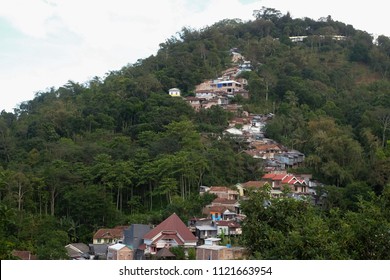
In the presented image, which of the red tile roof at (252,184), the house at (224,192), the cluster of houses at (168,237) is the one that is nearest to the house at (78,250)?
the cluster of houses at (168,237)

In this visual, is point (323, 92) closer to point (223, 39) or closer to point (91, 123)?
point (223, 39)

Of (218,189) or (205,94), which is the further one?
(205,94)

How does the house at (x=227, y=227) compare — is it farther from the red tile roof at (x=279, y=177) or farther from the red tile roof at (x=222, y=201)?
the red tile roof at (x=279, y=177)

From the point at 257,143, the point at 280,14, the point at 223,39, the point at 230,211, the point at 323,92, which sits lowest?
the point at 230,211

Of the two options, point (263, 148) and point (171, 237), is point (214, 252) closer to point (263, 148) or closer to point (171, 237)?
point (171, 237)

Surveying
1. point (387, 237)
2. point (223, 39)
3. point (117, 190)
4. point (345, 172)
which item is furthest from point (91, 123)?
point (387, 237)

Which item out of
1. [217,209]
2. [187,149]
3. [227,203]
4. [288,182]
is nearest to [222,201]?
[227,203]
